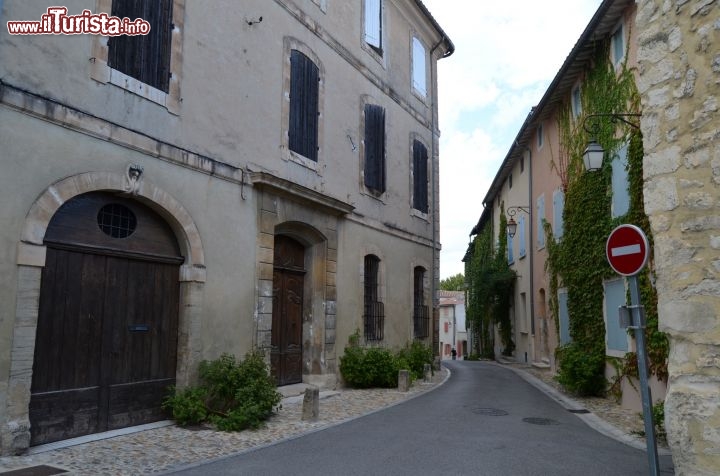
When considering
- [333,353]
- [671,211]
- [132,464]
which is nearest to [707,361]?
[671,211]

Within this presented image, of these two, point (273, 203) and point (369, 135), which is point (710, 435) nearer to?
point (273, 203)

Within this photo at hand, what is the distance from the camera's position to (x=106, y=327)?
262 inches

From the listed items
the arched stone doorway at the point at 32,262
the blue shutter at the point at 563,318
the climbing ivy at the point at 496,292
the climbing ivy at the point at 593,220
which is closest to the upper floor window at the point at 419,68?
the climbing ivy at the point at 593,220

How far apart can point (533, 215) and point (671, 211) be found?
12682mm

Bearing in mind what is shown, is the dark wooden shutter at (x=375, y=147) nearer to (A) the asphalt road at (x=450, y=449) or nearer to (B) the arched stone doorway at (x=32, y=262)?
(A) the asphalt road at (x=450, y=449)

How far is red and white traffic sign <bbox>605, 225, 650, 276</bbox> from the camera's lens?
441 cm

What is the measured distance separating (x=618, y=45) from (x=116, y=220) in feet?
28.1

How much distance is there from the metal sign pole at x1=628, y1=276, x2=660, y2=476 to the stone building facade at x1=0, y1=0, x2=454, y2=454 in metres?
5.33

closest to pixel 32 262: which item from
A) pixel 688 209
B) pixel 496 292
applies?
pixel 688 209

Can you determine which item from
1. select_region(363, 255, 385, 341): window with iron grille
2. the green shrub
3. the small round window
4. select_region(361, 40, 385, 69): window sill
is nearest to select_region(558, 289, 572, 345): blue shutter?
select_region(363, 255, 385, 341): window with iron grille

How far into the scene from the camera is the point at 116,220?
692 cm

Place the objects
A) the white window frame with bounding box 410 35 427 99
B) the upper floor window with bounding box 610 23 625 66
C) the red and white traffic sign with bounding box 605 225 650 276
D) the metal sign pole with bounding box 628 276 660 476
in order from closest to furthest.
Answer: the metal sign pole with bounding box 628 276 660 476 → the red and white traffic sign with bounding box 605 225 650 276 → the upper floor window with bounding box 610 23 625 66 → the white window frame with bounding box 410 35 427 99

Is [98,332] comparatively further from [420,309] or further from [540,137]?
[540,137]

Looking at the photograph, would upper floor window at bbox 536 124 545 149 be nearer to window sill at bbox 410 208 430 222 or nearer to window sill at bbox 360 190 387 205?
window sill at bbox 410 208 430 222
